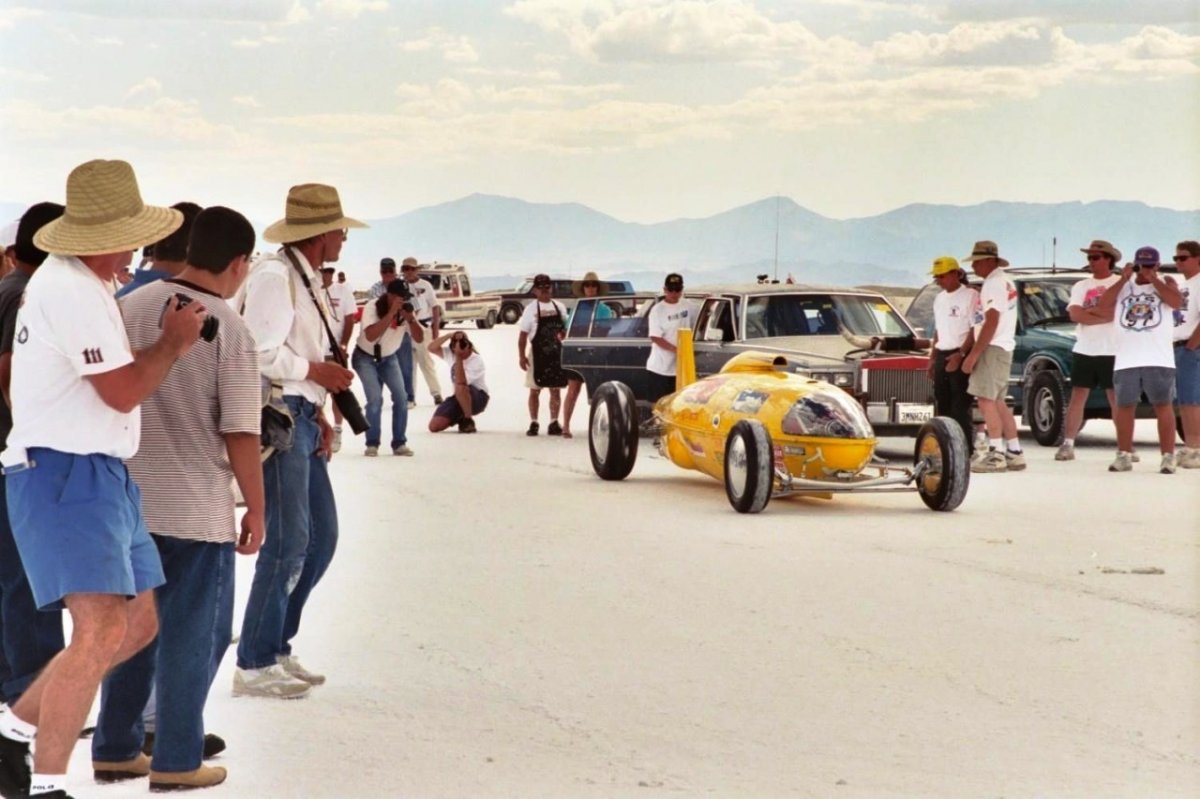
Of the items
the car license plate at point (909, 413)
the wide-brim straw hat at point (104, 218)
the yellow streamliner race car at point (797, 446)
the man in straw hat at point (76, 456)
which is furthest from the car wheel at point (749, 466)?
the man in straw hat at point (76, 456)

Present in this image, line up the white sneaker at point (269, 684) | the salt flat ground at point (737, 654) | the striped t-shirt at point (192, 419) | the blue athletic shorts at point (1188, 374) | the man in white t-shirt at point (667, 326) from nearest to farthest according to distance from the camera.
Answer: the striped t-shirt at point (192, 419), the salt flat ground at point (737, 654), the white sneaker at point (269, 684), the blue athletic shorts at point (1188, 374), the man in white t-shirt at point (667, 326)

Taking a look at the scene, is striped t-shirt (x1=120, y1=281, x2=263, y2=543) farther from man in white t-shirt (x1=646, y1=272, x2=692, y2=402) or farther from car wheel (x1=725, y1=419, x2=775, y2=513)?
man in white t-shirt (x1=646, y1=272, x2=692, y2=402)

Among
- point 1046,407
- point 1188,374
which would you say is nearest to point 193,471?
point 1188,374

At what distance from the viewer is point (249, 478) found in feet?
20.7

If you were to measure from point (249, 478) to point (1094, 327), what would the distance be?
13229 millimetres

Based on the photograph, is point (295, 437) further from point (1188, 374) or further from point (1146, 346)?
point (1188, 374)

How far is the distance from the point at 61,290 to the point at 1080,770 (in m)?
3.82

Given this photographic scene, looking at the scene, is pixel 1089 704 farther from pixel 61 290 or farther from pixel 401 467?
pixel 401 467

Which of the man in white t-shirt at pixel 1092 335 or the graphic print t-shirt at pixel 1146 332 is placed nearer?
the graphic print t-shirt at pixel 1146 332

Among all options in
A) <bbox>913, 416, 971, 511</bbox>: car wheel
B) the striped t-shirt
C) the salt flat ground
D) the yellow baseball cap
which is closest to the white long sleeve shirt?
the striped t-shirt

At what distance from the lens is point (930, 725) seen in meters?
7.37

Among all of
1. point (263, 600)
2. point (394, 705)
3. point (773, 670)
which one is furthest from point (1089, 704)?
point (263, 600)

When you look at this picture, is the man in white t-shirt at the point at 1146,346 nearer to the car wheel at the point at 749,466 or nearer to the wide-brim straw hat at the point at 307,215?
the car wheel at the point at 749,466

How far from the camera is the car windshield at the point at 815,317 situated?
1944 centimetres
